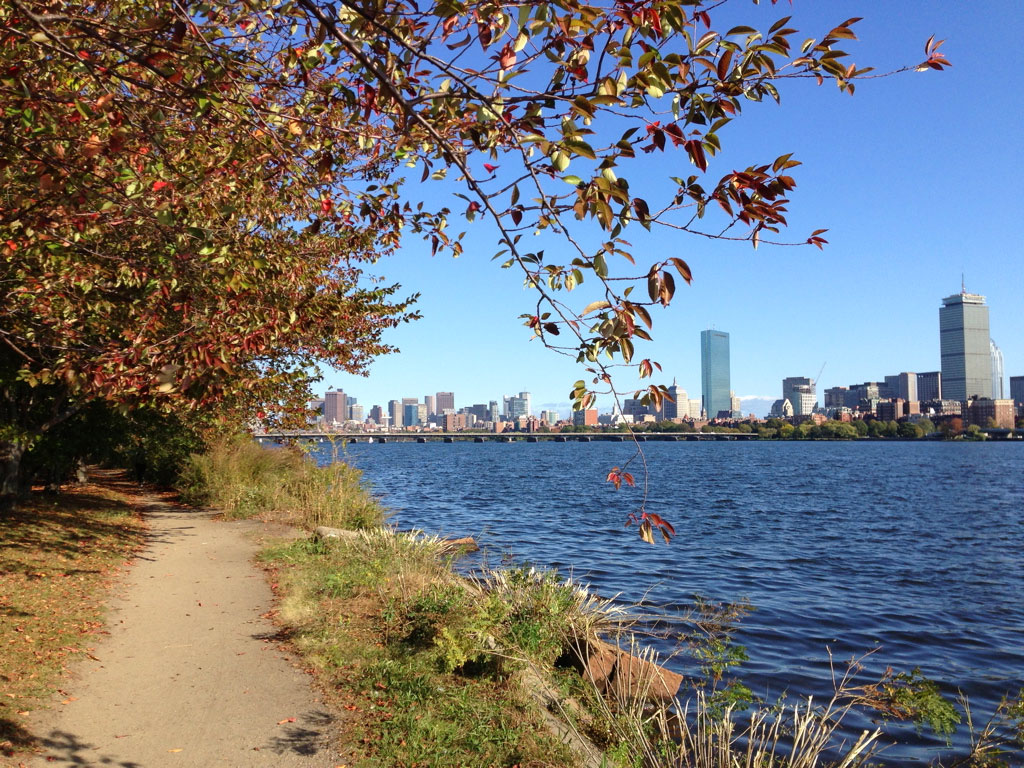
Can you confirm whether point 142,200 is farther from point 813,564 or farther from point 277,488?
point 813,564

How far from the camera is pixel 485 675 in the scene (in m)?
6.97

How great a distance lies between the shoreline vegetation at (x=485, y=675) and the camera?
5531 millimetres

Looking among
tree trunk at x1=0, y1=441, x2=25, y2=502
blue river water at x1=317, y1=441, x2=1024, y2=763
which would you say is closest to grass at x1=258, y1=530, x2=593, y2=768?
blue river water at x1=317, y1=441, x2=1024, y2=763

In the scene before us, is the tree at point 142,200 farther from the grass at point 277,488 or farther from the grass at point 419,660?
the grass at point 277,488

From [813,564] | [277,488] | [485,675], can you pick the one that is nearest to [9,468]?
[277,488]

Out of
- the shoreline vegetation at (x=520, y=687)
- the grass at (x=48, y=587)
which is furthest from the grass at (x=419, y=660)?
the grass at (x=48, y=587)

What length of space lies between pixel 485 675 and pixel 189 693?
2600 mm

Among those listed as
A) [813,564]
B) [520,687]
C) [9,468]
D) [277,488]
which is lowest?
[813,564]

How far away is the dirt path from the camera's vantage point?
17.4 ft

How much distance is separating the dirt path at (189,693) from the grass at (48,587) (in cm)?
Result: 24

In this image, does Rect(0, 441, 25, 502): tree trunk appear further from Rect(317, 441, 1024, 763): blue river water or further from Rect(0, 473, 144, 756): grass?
Rect(317, 441, 1024, 763): blue river water

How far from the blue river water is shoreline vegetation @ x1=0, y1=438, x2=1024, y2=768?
1.13 meters

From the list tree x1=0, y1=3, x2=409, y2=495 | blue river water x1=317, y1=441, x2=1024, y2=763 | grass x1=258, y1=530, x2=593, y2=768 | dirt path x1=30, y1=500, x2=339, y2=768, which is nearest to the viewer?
tree x1=0, y1=3, x2=409, y2=495

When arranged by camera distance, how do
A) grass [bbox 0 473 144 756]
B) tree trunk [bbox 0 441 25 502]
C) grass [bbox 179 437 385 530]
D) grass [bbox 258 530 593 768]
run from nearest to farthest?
grass [bbox 258 530 593 768], grass [bbox 0 473 144 756], tree trunk [bbox 0 441 25 502], grass [bbox 179 437 385 530]
